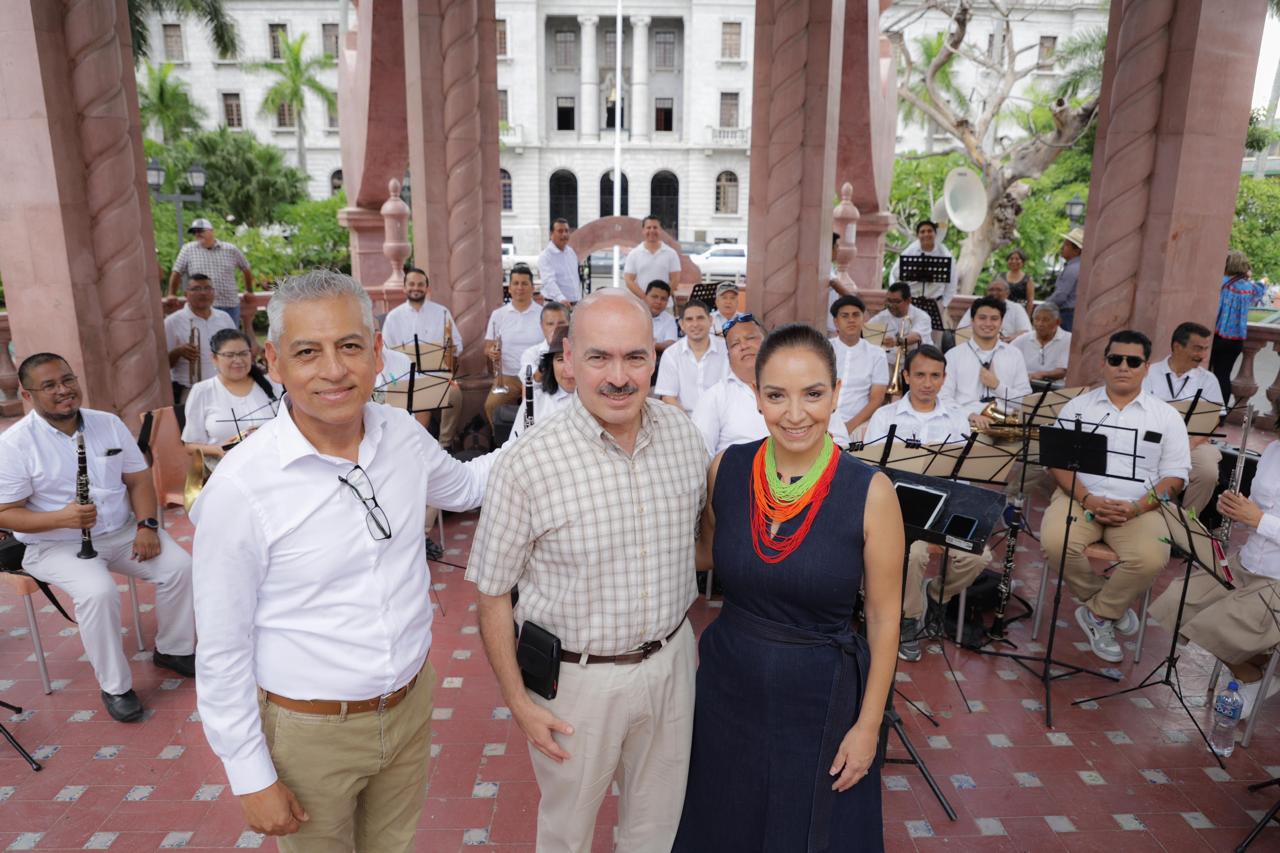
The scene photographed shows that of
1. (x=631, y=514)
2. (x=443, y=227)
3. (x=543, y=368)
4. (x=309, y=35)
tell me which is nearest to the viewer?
(x=631, y=514)

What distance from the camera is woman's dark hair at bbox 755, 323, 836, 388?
237cm

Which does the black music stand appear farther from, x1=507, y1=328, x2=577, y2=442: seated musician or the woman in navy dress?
x1=507, y1=328, x2=577, y2=442: seated musician

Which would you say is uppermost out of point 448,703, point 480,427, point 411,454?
point 411,454

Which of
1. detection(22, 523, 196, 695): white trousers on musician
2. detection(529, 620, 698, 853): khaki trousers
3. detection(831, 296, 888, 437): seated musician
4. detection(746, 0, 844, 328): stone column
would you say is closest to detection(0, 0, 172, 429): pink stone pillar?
detection(22, 523, 196, 695): white trousers on musician

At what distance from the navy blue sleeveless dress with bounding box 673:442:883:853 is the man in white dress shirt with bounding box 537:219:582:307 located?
30.1 feet

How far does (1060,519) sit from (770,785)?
3.71 meters


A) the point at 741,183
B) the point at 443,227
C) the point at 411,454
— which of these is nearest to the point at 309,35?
the point at 741,183

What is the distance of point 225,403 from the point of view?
5477 mm

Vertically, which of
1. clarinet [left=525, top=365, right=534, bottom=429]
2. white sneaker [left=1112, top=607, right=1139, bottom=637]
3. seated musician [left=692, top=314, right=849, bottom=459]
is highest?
clarinet [left=525, top=365, right=534, bottom=429]

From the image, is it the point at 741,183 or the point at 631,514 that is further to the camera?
the point at 741,183

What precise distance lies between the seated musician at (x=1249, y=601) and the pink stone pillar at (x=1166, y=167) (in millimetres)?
3010

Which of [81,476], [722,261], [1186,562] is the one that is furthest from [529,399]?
[722,261]

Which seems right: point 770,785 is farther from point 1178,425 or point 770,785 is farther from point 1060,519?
point 1178,425

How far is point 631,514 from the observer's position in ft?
7.53
